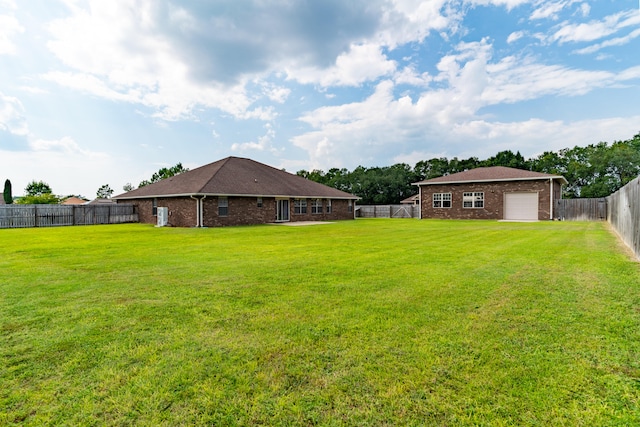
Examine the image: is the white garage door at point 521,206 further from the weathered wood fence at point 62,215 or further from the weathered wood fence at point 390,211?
the weathered wood fence at point 62,215

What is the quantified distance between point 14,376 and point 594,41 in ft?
86.5

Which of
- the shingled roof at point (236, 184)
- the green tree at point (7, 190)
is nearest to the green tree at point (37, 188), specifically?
the green tree at point (7, 190)

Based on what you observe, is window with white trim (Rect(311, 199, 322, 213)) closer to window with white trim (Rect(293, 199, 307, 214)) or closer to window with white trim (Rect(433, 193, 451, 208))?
window with white trim (Rect(293, 199, 307, 214))

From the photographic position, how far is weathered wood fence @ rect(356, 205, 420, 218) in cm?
3447

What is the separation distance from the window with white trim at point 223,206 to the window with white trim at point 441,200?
1852 centimetres

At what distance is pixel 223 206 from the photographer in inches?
810

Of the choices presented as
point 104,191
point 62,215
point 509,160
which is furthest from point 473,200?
point 104,191

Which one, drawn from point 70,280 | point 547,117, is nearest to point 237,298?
point 70,280

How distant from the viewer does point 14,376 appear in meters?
2.52

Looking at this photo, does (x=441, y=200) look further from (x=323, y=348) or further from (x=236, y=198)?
(x=323, y=348)

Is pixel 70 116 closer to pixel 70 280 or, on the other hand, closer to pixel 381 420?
pixel 70 280

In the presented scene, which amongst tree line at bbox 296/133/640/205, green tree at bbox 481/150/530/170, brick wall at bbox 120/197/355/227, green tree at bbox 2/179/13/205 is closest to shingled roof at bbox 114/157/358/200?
brick wall at bbox 120/197/355/227

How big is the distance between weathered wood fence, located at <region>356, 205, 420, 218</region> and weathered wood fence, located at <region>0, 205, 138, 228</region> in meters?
23.3

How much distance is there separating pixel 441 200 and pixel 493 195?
13.8 ft
